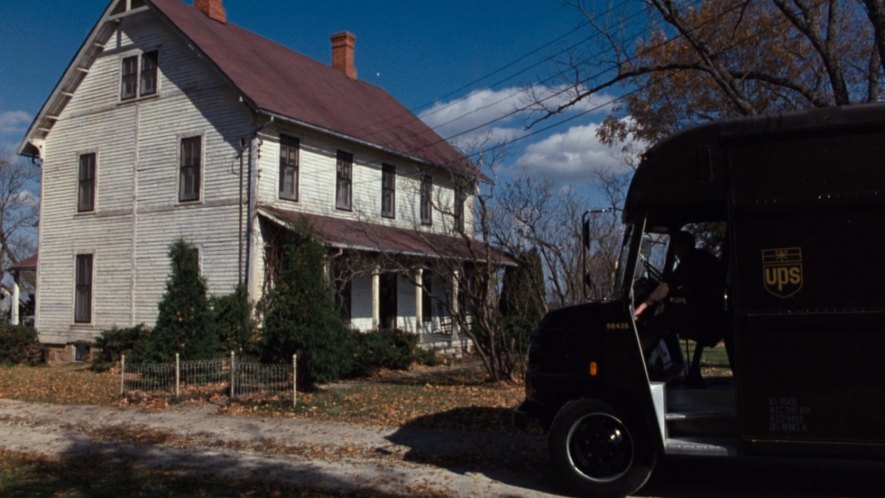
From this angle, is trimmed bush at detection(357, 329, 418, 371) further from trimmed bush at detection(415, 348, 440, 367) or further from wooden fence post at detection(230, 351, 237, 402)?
wooden fence post at detection(230, 351, 237, 402)

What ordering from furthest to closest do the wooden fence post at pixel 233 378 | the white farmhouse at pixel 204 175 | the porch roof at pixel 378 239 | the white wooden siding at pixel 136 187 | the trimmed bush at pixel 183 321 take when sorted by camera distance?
the white wooden siding at pixel 136 187, the white farmhouse at pixel 204 175, the porch roof at pixel 378 239, the trimmed bush at pixel 183 321, the wooden fence post at pixel 233 378

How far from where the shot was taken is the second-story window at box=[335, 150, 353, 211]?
893 inches

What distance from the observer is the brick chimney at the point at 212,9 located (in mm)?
24797

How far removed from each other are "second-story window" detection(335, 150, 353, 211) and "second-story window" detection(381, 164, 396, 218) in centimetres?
156

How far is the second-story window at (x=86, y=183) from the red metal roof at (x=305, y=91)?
530cm

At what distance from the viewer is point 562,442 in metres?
7.29

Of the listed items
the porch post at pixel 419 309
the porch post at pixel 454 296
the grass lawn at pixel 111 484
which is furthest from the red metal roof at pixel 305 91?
the grass lawn at pixel 111 484

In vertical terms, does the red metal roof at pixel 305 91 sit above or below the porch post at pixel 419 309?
above

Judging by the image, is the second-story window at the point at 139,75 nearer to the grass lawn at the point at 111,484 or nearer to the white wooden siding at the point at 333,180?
the white wooden siding at the point at 333,180

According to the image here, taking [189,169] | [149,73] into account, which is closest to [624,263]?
[189,169]

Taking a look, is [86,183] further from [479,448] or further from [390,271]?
[479,448]

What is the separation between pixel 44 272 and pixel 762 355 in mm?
23199

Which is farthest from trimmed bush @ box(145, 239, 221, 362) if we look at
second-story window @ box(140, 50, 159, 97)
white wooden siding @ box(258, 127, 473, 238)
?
second-story window @ box(140, 50, 159, 97)

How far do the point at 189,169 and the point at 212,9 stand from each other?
6.41 meters
